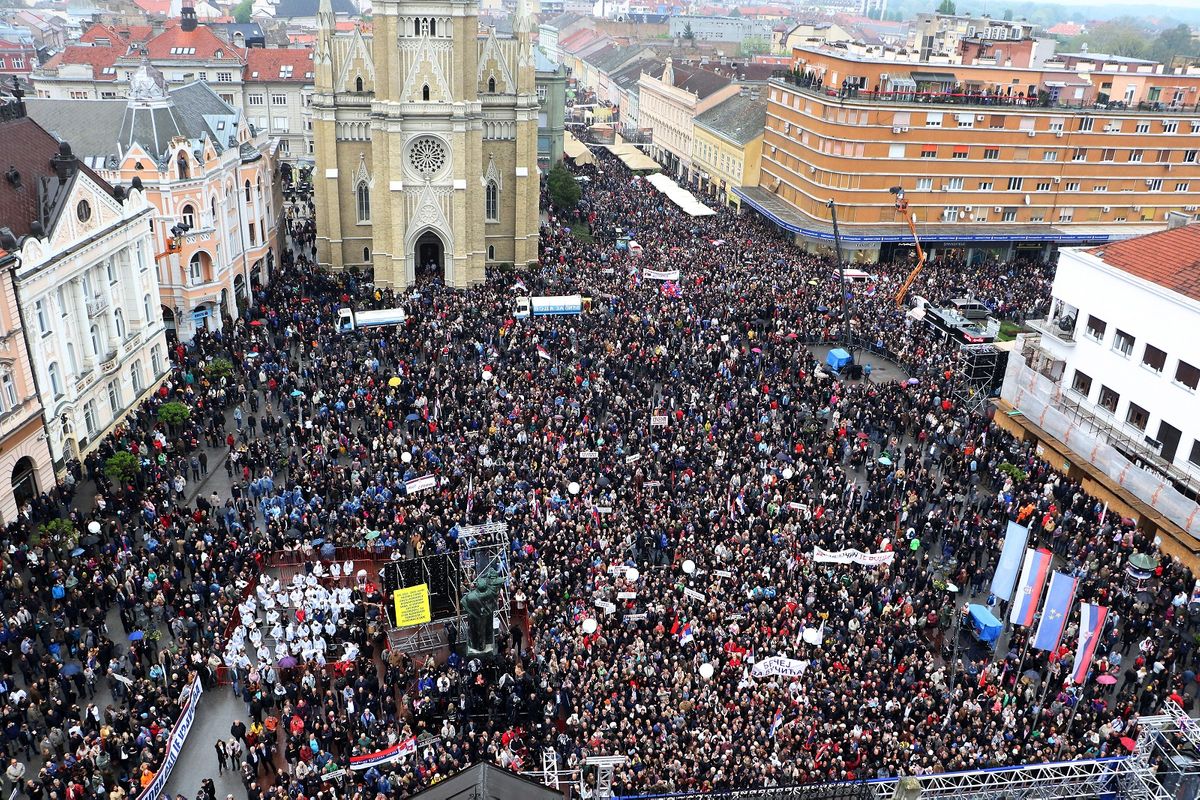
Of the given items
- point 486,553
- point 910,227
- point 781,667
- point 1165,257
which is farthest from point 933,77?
point 781,667

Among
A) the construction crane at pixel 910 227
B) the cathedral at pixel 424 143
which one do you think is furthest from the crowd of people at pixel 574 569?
the cathedral at pixel 424 143

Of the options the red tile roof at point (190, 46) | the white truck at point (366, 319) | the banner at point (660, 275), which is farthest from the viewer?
the red tile roof at point (190, 46)

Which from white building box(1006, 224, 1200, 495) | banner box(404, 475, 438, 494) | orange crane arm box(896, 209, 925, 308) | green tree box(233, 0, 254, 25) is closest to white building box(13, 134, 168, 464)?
banner box(404, 475, 438, 494)

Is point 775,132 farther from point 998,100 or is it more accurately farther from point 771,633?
point 771,633

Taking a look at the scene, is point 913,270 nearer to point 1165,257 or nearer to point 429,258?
point 1165,257

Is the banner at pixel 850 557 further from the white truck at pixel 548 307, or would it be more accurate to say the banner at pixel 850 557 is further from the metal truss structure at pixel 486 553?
the white truck at pixel 548 307

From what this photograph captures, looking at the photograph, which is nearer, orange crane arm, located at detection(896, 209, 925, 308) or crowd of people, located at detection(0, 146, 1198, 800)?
crowd of people, located at detection(0, 146, 1198, 800)

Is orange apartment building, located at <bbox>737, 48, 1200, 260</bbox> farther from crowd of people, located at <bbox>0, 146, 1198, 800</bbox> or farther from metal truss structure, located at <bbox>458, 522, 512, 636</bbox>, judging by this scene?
metal truss structure, located at <bbox>458, 522, 512, 636</bbox>
